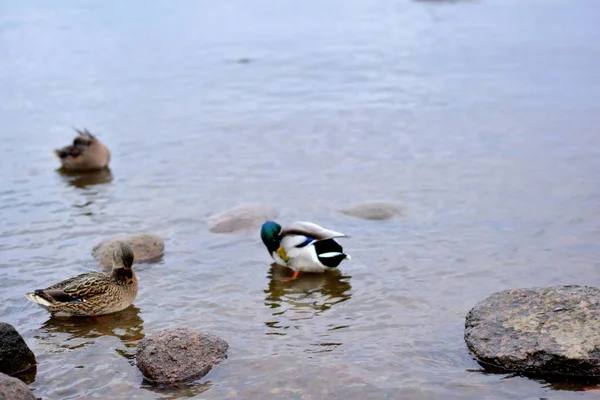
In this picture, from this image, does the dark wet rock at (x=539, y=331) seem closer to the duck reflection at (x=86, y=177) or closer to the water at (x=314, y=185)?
the water at (x=314, y=185)

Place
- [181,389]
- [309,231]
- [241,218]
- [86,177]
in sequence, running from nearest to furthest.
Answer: [181,389] < [309,231] < [241,218] < [86,177]

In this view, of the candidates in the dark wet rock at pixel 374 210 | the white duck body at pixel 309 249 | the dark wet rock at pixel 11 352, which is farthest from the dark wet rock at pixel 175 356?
the dark wet rock at pixel 374 210

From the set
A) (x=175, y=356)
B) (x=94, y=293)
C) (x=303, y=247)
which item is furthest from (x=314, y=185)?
(x=175, y=356)

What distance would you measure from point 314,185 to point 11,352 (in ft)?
18.2

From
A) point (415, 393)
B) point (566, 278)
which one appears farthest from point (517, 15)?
point (415, 393)

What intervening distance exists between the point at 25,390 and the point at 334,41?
16572mm

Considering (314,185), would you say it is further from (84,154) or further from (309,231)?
(84,154)

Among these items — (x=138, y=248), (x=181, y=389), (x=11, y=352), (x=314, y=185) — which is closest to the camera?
(x=181, y=389)

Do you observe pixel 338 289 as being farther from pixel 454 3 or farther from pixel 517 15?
pixel 454 3

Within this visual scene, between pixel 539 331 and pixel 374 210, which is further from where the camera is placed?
pixel 374 210

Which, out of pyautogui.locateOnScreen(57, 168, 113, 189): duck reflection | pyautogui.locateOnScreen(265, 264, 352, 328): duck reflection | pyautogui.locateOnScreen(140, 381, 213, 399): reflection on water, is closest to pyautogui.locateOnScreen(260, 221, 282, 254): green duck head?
pyautogui.locateOnScreen(265, 264, 352, 328): duck reflection

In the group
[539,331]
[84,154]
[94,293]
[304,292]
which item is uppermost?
[84,154]

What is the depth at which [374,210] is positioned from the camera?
33.4ft

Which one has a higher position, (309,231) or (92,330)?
(309,231)
